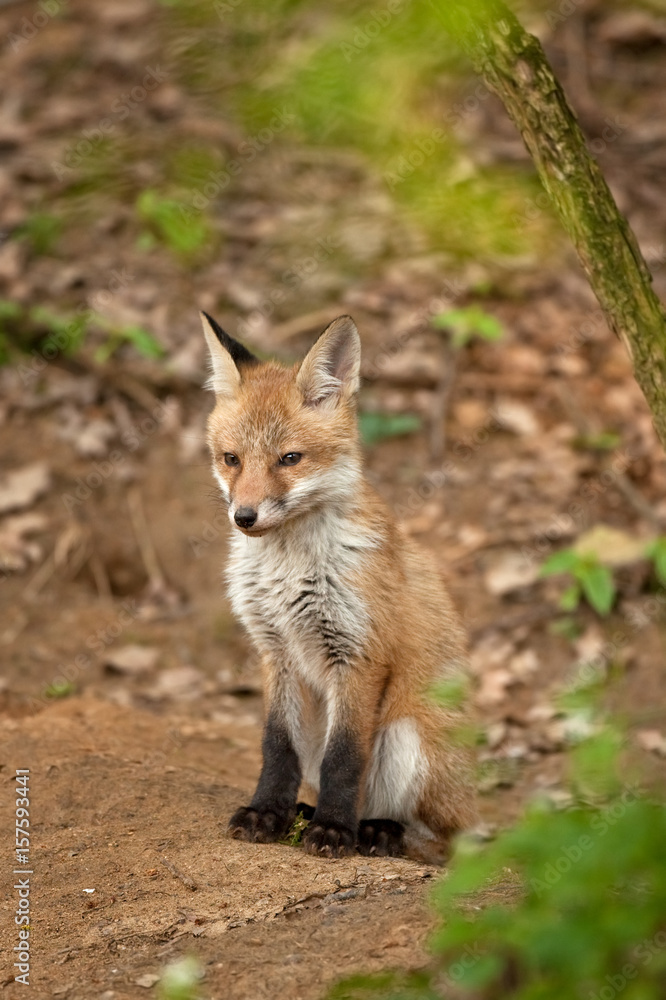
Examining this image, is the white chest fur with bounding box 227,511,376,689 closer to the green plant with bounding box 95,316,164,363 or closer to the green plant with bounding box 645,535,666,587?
the green plant with bounding box 645,535,666,587

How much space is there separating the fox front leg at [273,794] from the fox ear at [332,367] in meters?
1.36

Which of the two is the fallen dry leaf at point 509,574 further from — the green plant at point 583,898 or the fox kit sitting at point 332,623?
the green plant at point 583,898

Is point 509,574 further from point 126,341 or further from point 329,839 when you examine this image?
point 329,839

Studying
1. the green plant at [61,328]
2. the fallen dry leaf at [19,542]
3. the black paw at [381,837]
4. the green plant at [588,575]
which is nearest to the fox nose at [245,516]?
the black paw at [381,837]

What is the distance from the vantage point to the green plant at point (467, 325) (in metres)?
8.51

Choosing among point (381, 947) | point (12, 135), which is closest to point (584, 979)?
point (381, 947)

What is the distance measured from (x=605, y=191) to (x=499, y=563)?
14.1ft

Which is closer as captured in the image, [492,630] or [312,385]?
[312,385]

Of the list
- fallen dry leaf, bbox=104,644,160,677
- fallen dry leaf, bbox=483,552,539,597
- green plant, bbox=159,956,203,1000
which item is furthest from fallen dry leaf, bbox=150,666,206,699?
green plant, bbox=159,956,203,1000

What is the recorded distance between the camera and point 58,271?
9.41 metres

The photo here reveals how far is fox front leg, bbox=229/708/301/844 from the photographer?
419 centimetres

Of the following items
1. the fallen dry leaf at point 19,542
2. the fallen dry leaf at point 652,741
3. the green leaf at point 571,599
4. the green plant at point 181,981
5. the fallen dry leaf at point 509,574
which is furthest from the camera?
the fallen dry leaf at point 19,542

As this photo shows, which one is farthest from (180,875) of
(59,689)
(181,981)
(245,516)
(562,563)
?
(562,563)

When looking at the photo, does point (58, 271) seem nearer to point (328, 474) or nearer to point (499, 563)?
point (499, 563)
